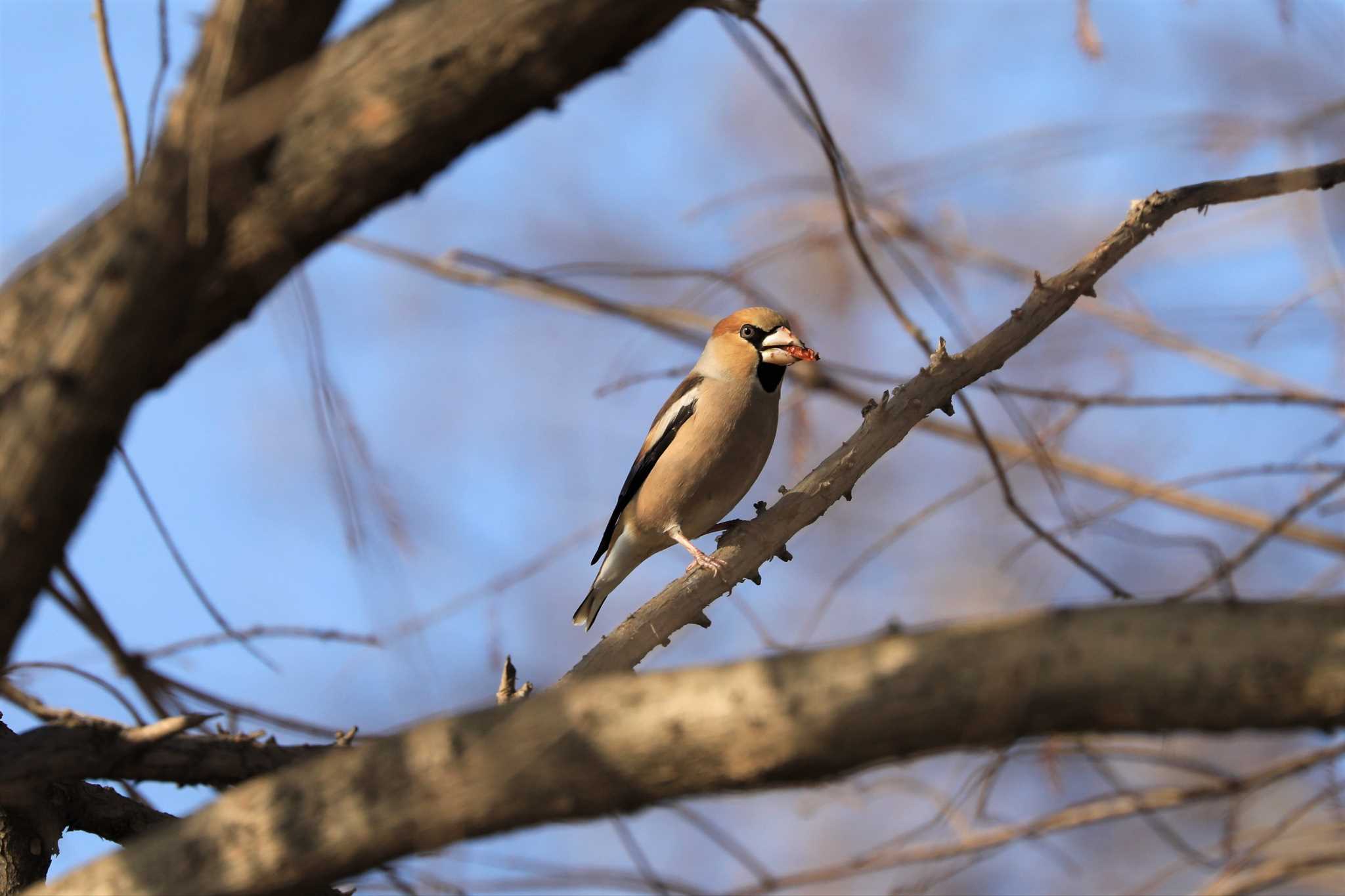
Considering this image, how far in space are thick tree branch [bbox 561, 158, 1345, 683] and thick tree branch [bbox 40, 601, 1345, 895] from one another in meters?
1.48

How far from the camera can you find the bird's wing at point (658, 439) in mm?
6516

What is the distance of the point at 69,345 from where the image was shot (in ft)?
7.60

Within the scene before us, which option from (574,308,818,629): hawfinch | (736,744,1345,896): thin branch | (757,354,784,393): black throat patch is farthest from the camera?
(757,354,784,393): black throat patch

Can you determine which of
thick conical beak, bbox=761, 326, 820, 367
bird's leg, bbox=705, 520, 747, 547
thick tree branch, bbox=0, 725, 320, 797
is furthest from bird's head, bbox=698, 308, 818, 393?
thick tree branch, bbox=0, 725, 320, 797

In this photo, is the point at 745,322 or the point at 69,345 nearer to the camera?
the point at 69,345

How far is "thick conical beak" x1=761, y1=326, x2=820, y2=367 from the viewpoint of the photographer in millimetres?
6309

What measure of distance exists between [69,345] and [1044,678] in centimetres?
Result: 194

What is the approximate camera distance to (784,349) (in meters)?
6.42

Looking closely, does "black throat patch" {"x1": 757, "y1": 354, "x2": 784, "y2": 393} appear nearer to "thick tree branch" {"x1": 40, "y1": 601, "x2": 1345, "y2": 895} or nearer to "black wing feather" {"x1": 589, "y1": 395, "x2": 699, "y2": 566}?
"black wing feather" {"x1": 589, "y1": 395, "x2": 699, "y2": 566}

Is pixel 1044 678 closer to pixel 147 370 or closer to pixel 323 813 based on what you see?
pixel 323 813

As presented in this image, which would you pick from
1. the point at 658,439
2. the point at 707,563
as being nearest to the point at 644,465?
Answer: the point at 658,439

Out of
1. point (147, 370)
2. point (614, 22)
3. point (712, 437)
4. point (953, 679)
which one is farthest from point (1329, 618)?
point (712, 437)

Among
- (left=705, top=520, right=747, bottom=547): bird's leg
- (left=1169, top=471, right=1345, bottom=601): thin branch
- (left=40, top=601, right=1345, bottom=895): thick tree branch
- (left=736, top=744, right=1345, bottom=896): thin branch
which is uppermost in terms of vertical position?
(left=705, top=520, right=747, bottom=547): bird's leg

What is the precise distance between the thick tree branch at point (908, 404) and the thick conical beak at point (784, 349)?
1.68m
